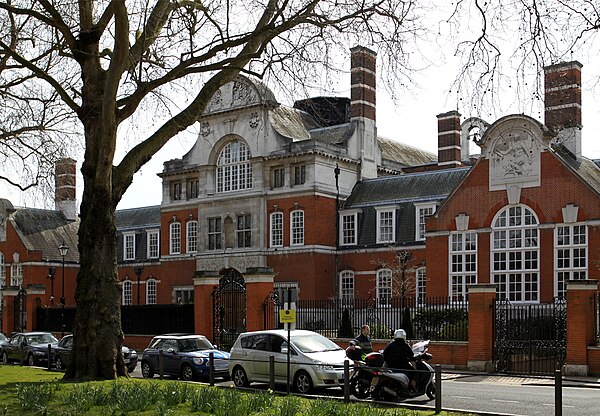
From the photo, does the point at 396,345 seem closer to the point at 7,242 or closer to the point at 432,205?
the point at 432,205

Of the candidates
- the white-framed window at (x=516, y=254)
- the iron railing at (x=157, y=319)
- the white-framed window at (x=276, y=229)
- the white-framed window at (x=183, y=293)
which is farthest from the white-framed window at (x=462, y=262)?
the white-framed window at (x=183, y=293)

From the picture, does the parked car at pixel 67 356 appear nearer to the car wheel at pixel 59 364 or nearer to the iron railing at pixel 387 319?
the car wheel at pixel 59 364

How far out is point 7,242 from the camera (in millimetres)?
67750

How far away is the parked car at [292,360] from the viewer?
69.1 feet

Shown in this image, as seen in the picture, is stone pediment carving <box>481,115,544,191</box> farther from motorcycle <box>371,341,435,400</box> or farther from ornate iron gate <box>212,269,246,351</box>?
motorcycle <box>371,341,435,400</box>

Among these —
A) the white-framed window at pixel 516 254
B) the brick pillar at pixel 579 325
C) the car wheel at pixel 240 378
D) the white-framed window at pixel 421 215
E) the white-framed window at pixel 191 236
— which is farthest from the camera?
the white-framed window at pixel 191 236

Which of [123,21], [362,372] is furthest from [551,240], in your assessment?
[123,21]

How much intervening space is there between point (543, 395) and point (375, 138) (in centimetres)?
3581

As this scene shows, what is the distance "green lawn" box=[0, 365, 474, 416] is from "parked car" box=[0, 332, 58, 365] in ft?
55.1

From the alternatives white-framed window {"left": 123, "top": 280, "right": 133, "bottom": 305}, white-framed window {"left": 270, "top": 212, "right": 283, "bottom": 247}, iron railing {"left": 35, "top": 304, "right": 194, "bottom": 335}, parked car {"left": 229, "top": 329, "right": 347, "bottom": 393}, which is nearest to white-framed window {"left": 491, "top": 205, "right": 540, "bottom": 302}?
iron railing {"left": 35, "top": 304, "right": 194, "bottom": 335}

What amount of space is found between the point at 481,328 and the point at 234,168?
1132 inches

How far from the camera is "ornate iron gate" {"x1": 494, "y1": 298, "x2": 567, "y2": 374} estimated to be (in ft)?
90.4

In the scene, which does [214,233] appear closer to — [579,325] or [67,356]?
[67,356]

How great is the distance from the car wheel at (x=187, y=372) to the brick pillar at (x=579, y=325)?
11.5 m
